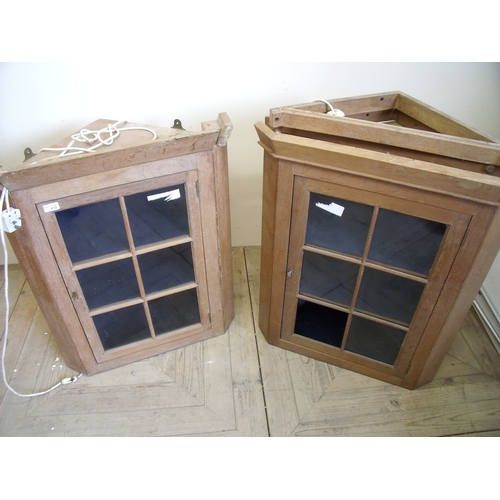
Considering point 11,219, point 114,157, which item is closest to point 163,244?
point 114,157

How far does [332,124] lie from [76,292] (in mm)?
964

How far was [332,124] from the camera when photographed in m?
1.16

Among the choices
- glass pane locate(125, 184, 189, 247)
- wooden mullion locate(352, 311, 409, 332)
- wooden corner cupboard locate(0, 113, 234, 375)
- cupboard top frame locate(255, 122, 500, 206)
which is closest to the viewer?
cupboard top frame locate(255, 122, 500, 206)

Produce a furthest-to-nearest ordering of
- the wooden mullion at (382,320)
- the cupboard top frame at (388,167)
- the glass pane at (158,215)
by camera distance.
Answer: the wooden mullion at (382,320)
the glass pane at (158,215)
the cupboard top frame at (388,167)

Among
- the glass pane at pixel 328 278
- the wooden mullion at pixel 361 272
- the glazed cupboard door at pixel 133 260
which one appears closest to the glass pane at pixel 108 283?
the glazed cupboard door at pixel 133 260

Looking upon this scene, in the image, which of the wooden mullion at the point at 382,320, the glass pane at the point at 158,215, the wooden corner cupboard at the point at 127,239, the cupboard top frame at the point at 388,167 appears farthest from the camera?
the wooden mullion at the point at 382,320

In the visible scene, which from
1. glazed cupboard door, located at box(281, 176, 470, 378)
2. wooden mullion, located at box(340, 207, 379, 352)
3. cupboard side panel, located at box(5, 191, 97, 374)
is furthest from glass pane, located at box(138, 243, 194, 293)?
wooden mullion, located at box(340, 207, 379, 352)

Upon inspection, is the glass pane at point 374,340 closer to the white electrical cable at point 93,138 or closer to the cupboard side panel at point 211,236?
the cupboard side panel at point 211,236

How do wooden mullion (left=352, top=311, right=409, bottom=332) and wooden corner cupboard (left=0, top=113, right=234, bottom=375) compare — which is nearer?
wooden corner cupboard (left=0, top=113, right=234, bottom=375)

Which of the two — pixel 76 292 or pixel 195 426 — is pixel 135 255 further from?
pixel 195 426

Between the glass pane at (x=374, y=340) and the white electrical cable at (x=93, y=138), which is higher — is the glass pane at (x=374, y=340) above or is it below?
below

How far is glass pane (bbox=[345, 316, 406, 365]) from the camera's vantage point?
1.40 m

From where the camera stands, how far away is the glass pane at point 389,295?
125cm

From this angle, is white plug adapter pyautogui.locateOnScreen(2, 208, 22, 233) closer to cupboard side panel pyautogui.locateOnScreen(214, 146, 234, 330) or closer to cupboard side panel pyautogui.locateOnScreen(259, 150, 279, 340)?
cupboard side panel pyautogui.locateOnScreen(214, 146, 234, 330)
